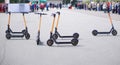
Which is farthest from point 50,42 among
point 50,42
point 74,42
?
point 74,42

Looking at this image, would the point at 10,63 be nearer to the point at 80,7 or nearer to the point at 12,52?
the point at 12,52

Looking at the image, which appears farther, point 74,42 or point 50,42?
point 74,42

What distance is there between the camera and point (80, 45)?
51.3 feet

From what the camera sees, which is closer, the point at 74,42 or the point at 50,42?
the point at 50,42

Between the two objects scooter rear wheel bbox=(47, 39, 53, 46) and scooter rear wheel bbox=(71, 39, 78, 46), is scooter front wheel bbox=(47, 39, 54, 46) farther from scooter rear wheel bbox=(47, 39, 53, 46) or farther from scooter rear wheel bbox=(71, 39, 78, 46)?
scooter rear wheel bbox=(71, 39, 78, 46)

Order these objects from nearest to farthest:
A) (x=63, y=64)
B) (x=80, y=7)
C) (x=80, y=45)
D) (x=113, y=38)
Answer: (x=63, y=64)
(x=80, y=45)
(x=113, y=38)
(x=80, y=7)

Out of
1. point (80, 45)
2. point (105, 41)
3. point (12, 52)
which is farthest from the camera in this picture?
point (105, 41)

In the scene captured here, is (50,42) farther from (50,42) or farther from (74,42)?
(74,42)

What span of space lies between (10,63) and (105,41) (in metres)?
6.99

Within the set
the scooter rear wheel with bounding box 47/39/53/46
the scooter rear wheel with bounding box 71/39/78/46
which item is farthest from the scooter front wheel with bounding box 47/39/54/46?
the scooter rear wheel with bounding box 71/39/78/46

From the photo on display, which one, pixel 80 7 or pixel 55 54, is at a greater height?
pixel 55 54

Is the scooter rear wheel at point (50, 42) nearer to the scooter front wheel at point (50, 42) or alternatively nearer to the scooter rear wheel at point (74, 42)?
the scooter front wheel at point (50, 42)

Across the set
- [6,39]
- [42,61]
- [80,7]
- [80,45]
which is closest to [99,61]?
[42,61]

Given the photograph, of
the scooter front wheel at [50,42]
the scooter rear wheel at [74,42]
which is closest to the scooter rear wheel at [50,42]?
the scooter front wheel at [50,42]
